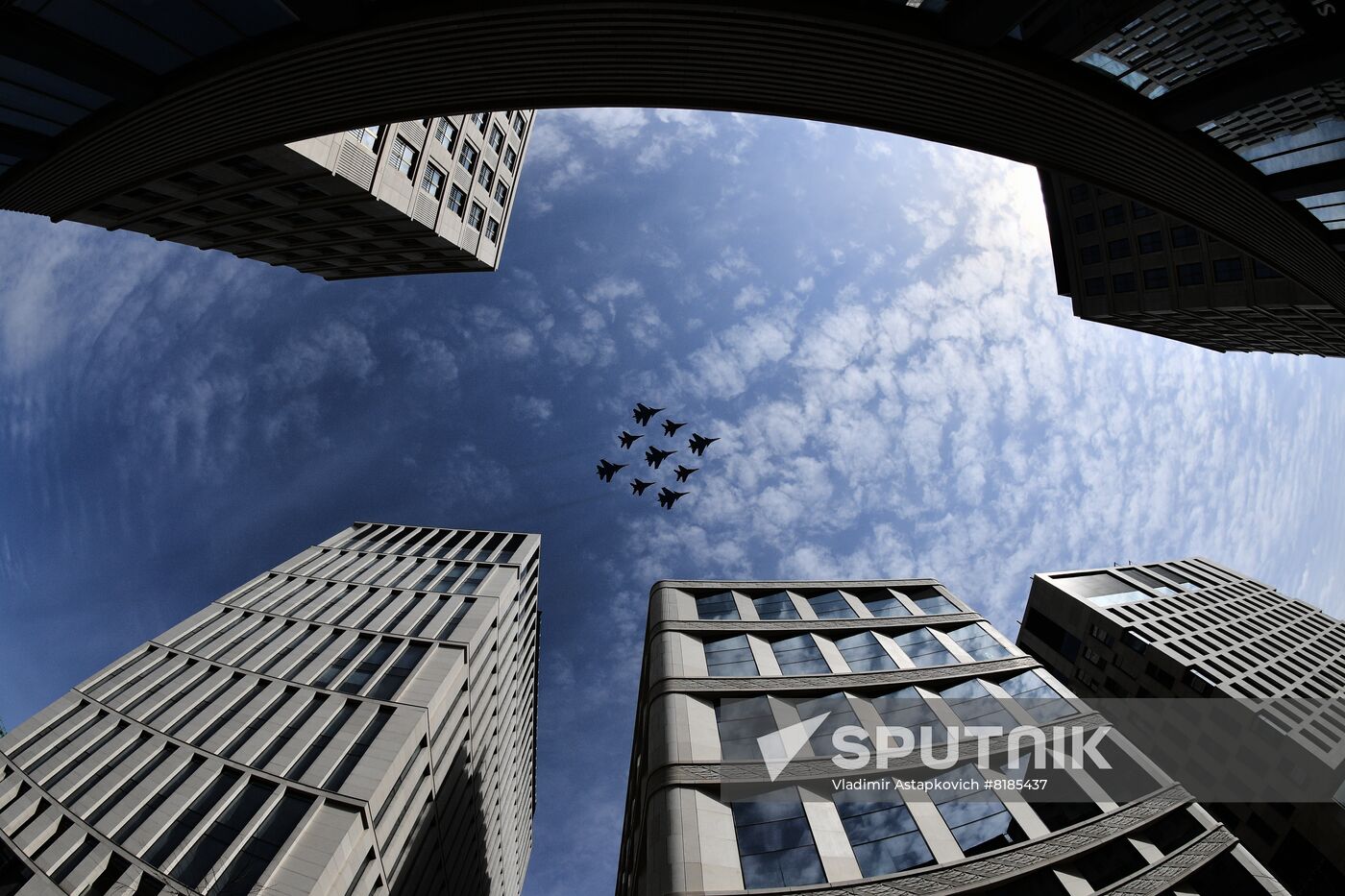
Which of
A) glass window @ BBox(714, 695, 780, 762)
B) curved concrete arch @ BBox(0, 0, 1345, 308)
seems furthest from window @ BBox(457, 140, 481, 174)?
glass window @ BBox(714, 695, 780, 762)

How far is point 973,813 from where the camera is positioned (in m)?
18.6

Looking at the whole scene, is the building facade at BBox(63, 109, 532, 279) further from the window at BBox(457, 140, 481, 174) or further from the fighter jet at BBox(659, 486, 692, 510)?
the fighter jet at BBox(659, 486, 692, 510)

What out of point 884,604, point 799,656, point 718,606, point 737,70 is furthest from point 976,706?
point 737,70

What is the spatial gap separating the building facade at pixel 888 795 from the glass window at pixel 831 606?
350 centimetres

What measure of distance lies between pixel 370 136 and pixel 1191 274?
190ft

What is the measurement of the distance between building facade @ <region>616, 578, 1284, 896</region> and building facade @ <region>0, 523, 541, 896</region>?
59.9ft

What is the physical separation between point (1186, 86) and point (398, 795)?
157 ft

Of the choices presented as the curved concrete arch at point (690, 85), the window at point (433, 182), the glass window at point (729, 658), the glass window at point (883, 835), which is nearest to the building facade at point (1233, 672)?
the glass window at point (883, 835)

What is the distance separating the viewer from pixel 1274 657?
158ft

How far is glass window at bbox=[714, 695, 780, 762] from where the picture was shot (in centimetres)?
2070

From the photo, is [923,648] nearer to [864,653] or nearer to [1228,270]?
[864,653]

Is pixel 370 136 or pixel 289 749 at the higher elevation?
pixel 370 136

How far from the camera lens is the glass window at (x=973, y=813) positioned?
17906mm

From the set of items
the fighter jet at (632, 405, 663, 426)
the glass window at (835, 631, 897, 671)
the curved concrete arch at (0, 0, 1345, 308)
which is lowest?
the glass window at (835, 631, 897, 671)
